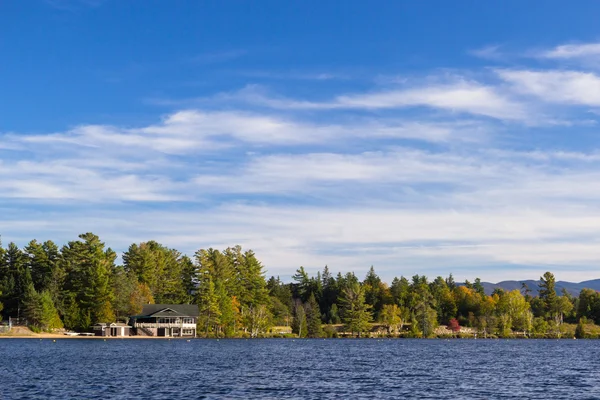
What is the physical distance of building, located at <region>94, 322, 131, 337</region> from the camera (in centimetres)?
14962

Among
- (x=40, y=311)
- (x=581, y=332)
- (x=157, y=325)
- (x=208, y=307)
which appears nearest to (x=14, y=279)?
(x=40, y=311)

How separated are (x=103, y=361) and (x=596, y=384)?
5205 cm

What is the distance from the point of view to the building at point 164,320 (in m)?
157

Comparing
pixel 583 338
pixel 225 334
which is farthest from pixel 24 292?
pixel 583 338

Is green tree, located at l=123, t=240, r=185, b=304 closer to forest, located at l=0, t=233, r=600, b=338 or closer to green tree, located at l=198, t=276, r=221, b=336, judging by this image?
forest, located at l=0, t=233, r=600, b=338

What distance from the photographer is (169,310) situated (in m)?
157

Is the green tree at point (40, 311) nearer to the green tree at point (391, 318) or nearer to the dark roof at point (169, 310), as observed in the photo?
the dark roof at point (169, 310)

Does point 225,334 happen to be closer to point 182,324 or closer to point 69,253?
point 182,324

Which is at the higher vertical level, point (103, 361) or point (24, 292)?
point (24, 292)

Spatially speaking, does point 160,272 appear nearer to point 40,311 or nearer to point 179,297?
point 179,297

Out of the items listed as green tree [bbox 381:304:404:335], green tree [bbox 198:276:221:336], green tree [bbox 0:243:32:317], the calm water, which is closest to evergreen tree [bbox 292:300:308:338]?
green tree [bbox 381:304:404:335]

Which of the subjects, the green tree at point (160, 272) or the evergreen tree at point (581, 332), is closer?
the green tree at point (160, 272)

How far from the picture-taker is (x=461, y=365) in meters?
77.7

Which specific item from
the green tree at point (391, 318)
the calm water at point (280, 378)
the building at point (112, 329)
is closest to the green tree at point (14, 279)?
the building at point (112, 329)
